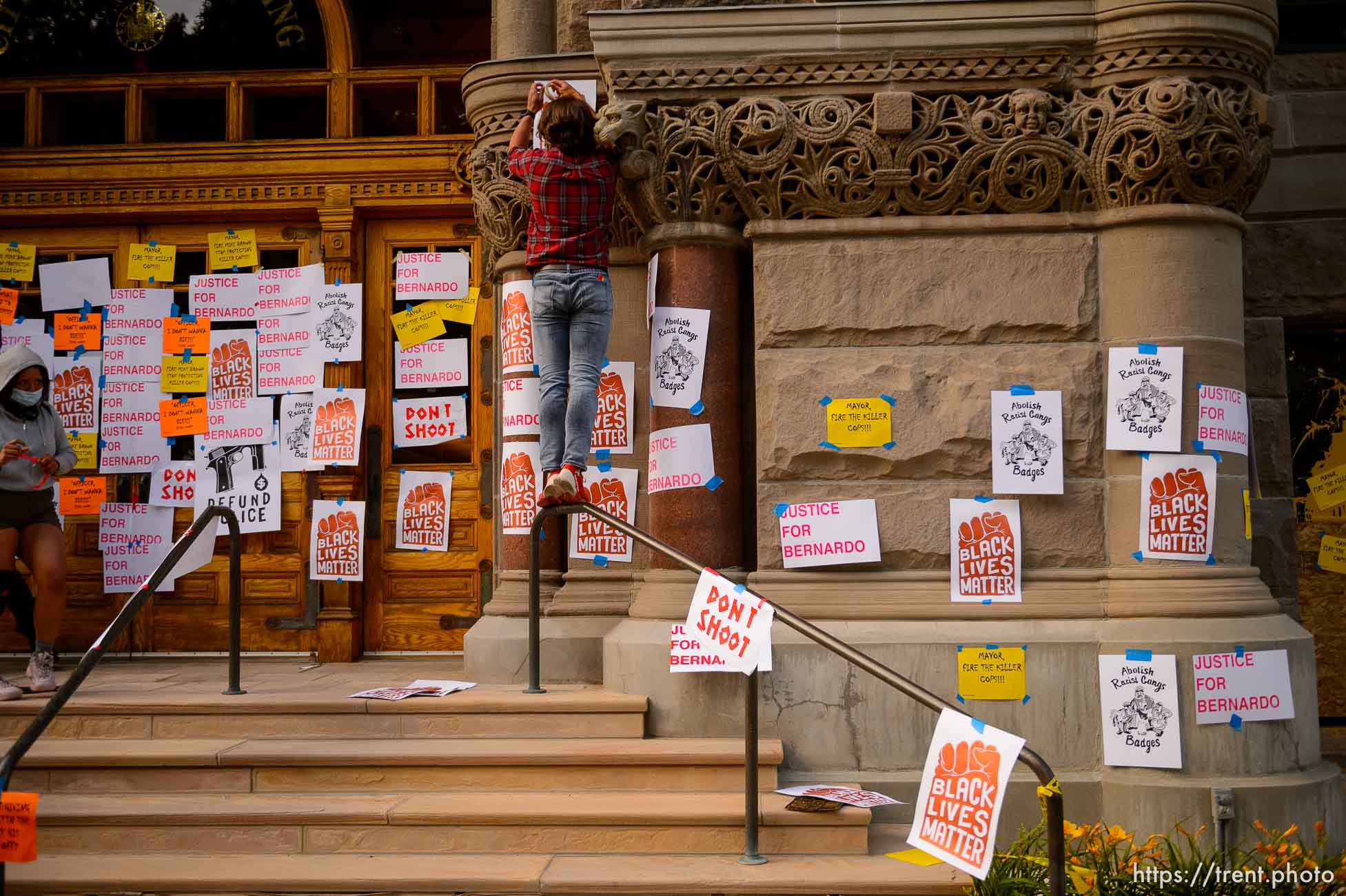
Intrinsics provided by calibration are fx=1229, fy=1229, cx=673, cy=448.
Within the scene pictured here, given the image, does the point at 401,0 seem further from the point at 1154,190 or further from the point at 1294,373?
the point at 1294,373

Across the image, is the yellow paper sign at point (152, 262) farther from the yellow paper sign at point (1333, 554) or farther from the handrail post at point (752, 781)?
the yellow paper sign at point (1333, 554)

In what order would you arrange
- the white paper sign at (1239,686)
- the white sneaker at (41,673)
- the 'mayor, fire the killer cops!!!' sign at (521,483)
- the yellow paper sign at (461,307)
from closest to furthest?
1. the white paper sign at (1239,686)
2. the white sneaker at (41,673)
3. the 'mayor, fire the killer cops!!!' sign at (521,483)
4. the yellow paper sign at (461,307)

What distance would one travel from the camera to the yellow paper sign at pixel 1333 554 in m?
7.43

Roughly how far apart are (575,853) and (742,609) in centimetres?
124

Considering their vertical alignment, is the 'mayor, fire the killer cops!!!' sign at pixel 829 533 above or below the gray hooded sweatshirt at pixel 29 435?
below

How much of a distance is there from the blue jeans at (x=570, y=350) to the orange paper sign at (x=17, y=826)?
9.31 feet

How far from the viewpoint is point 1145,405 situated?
5.89 m

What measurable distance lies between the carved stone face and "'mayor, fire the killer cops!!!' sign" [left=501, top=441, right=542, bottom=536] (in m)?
3.07

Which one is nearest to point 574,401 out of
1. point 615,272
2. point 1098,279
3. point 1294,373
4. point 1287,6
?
point 615,272

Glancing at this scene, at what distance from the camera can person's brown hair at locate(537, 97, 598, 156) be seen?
6.04 metres

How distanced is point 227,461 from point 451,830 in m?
3.99

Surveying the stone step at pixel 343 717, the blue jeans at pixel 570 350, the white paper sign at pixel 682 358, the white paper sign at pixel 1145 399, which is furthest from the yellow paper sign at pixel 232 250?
the white paper sign at pixel 1145 399

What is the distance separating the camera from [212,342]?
27.0ft

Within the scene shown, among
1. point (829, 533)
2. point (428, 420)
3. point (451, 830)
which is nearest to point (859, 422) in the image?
point (829, 533)
